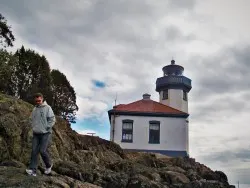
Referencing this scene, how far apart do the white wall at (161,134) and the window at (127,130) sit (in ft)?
1.04

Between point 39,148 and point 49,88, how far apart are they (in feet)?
50.2

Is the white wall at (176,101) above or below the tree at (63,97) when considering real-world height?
above

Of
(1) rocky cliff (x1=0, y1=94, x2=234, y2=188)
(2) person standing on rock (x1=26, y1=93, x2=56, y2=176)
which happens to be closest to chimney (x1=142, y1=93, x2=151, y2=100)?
(1) rocky cliff (x1=0, y1=94, x2=234, y2=188)

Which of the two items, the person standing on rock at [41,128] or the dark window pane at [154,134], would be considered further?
the dark window pane at [154,134]

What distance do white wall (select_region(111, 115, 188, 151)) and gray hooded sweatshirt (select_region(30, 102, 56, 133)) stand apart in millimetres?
26154

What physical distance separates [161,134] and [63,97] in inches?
511

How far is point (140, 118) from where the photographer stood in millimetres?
36906

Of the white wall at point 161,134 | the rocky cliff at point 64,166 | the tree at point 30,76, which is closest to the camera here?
the rocky cliff at point 64,166

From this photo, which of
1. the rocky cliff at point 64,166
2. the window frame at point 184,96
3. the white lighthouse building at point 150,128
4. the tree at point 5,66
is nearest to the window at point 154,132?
the white lighthouse building at point 150,128

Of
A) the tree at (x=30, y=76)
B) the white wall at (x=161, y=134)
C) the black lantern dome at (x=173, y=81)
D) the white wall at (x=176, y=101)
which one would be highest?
the black lantern dome at (x=173, y=81)

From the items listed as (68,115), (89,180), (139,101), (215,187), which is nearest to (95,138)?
(68,115)

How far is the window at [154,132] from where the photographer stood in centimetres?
3650

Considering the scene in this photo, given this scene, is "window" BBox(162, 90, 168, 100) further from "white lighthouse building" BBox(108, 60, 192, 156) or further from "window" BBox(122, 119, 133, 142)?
"window" BBox(122, 119, 133, 142)

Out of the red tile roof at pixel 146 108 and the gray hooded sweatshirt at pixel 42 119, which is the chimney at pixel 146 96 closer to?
the red tile roof at pixel 146 108
